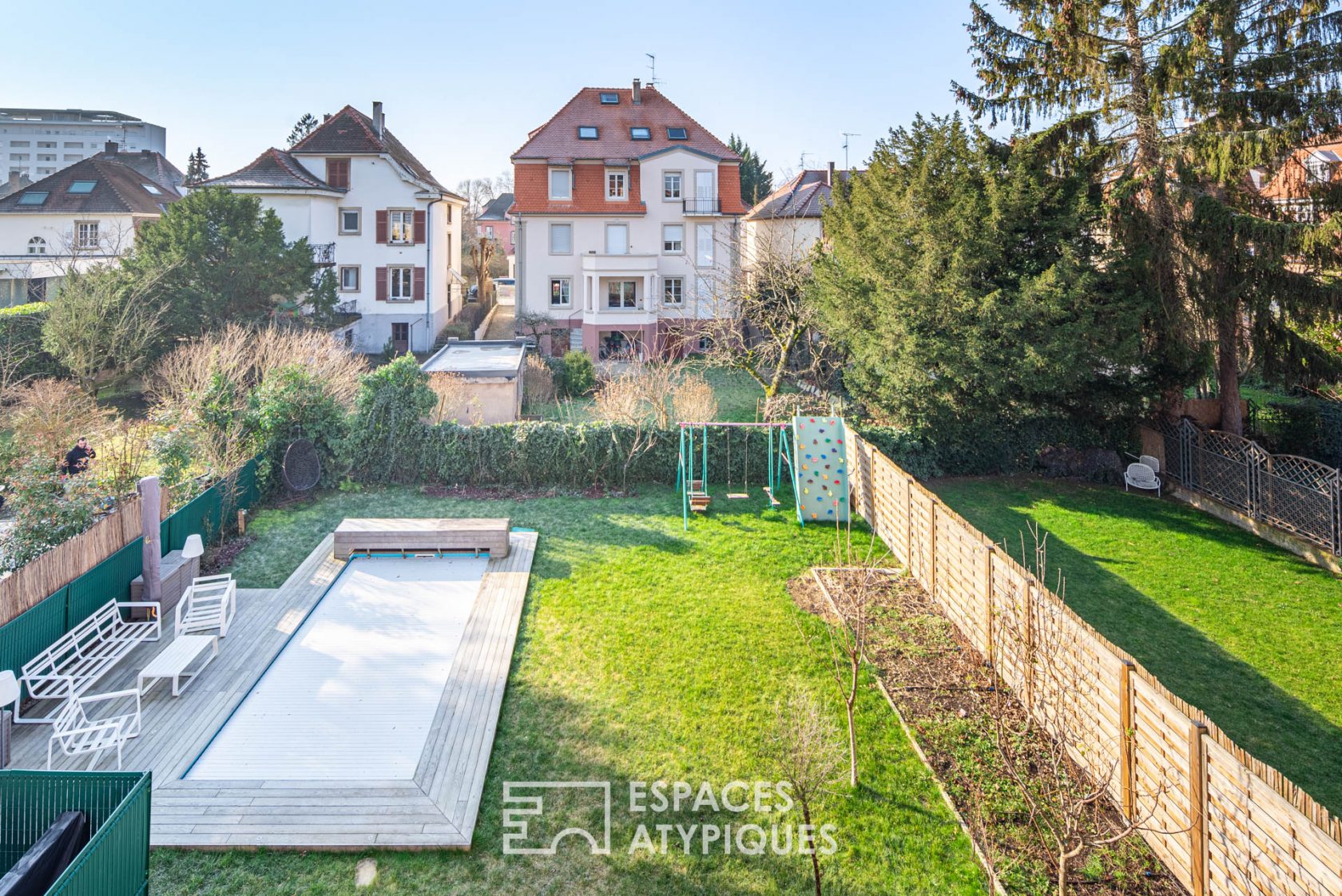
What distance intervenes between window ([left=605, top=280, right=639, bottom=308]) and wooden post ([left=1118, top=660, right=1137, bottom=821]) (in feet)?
104

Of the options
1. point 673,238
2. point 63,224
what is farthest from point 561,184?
point 63,224

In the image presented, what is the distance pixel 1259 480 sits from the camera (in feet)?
51.2

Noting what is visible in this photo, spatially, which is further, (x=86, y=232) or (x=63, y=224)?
(x=86, y=232)

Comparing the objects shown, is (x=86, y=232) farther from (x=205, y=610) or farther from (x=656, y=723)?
(x=656, y=723)

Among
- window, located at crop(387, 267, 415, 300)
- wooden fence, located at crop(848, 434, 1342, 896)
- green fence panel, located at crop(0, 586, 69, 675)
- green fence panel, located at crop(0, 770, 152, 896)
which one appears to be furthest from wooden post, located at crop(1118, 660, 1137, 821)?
window, located at crop(387, 267, 415, 300)

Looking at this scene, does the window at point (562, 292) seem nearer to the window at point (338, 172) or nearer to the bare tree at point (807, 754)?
the window at point (338, 172)

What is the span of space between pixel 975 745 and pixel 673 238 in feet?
105

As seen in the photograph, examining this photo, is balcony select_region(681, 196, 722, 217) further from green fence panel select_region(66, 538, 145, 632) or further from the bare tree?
the bare tree

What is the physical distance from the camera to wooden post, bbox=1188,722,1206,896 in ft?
18.6

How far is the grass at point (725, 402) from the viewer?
24.4m

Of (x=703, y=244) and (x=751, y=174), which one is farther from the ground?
(x=751, y=174)

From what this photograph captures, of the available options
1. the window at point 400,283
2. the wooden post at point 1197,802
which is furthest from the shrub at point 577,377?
the wooden post at point 1197,802

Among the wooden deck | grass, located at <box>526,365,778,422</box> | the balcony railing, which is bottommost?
the wooden deck

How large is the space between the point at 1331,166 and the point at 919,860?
16.7 m
